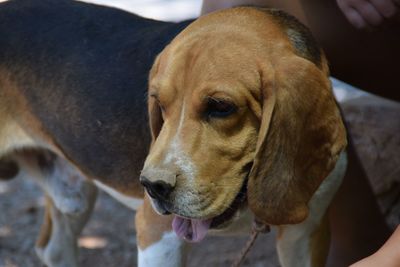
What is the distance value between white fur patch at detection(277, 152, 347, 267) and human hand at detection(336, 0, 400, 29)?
0.47m

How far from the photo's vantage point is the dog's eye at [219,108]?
2.98 m

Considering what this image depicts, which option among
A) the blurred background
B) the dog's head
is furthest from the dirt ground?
the dog's head

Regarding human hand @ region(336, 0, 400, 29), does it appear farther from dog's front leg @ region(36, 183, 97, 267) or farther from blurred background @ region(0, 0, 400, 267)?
dog's front leg @ region(36, 183, 97, 267)

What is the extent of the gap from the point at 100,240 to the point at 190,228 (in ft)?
6.32

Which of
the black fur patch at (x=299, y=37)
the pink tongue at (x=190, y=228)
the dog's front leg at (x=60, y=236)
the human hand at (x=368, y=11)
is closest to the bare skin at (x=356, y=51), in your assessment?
the human hand at (x=368, y=11)

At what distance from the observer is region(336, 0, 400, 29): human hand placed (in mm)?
3512

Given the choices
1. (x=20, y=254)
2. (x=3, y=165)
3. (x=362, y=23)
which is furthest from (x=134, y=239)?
(x=362, y=23)

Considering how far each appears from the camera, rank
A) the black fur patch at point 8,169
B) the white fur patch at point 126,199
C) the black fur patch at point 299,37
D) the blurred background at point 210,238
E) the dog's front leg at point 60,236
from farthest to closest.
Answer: the blurred background at point 210,238 < the dog's front leg at point 60,236 < the black fur patch at point 8,169 < the white fur patch at point 126,199 < the black fur patch at point 299,37

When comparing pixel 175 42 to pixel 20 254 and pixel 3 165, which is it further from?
pixel 20 254

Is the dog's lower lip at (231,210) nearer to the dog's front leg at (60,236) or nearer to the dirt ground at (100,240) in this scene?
the dog's front leg at (60,236)

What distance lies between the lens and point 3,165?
435 centimetres

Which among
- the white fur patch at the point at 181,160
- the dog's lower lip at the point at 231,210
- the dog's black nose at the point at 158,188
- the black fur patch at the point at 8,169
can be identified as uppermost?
the white fur patch at the point at 181,160

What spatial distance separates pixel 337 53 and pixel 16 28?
51.1 inches

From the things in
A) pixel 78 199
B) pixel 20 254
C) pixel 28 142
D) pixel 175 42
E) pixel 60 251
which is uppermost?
pixel 175 42
